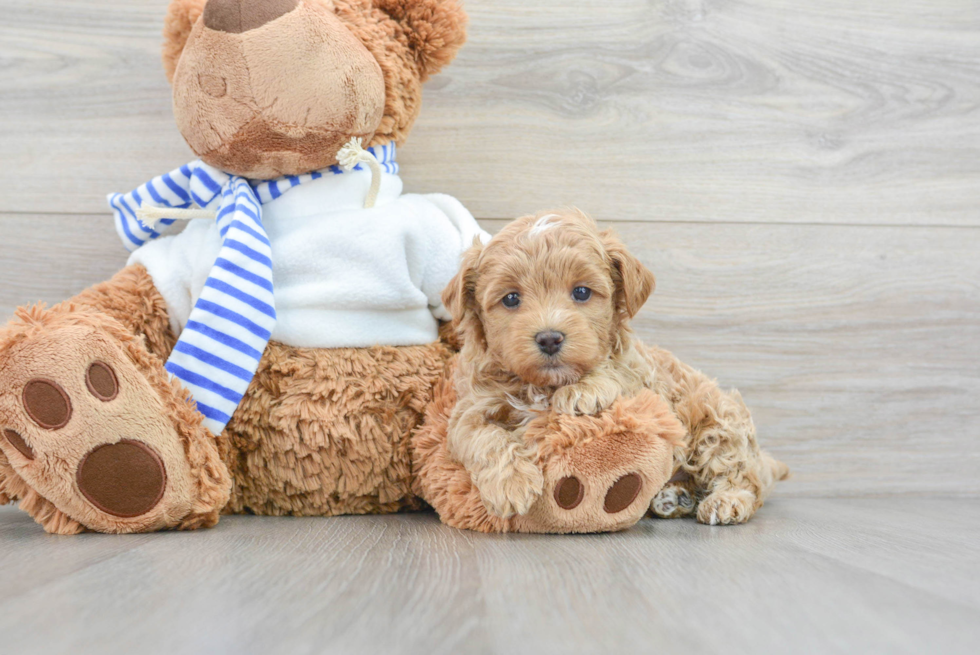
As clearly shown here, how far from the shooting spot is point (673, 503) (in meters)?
1.55

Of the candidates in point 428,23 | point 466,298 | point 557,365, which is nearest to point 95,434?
point 466,298

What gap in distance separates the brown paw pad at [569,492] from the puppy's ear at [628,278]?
324 mm

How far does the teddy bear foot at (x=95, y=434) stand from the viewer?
1.25m

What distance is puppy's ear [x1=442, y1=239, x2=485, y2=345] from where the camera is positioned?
1393mm

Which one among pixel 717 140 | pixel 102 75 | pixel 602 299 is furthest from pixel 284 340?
pixel 717 140

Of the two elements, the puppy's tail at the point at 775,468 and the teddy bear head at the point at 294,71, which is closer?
the teddy bear head at the point at 294,71

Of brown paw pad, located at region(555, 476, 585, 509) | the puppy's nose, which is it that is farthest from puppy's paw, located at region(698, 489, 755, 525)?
the puppy's nose

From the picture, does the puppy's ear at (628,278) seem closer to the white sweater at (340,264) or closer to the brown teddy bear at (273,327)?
the brown teddy bear at (273,327)

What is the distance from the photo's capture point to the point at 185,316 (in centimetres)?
156

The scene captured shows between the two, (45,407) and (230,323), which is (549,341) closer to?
(230,323)

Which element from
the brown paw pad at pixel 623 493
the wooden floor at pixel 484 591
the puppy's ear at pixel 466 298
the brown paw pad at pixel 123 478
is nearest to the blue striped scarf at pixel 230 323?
the brown paw pad at pixel 123 478

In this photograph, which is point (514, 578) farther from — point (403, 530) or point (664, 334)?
point (664, 334)

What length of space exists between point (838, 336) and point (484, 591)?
1393 millimetres

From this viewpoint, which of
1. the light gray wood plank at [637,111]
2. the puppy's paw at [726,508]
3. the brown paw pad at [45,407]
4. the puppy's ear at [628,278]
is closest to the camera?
the brown paw pad at [45,407]
